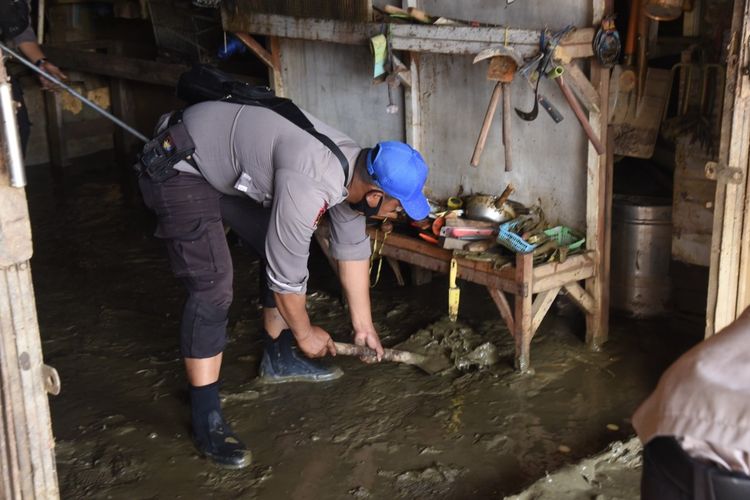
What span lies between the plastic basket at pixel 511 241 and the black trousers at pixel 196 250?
1.57 metres

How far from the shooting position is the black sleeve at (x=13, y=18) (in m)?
6.35

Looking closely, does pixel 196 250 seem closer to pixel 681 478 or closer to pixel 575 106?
pixel 575 106

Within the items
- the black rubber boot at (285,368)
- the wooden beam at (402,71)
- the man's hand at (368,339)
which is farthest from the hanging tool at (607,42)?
the black rubber boot at (285,368)

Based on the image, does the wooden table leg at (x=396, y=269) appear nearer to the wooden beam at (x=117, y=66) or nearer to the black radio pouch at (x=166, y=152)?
the black radio pouch at (x=166, y=152)

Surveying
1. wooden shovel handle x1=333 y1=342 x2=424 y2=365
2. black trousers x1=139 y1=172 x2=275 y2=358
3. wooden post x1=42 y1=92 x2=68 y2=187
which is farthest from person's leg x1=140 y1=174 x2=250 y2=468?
wooden post x1=42 y1=92 x2=68 y2=187

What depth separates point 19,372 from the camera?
2.68m

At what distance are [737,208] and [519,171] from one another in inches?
61.0

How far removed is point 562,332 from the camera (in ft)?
18.8

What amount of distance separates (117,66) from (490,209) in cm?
515

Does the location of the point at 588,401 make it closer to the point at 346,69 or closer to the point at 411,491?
the point at 411,491

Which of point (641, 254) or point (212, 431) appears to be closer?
point (212, 431)

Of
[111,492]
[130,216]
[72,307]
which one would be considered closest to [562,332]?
[111,492]

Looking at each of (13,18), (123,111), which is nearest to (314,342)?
(13,18)

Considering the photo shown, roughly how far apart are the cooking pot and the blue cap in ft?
4.68
